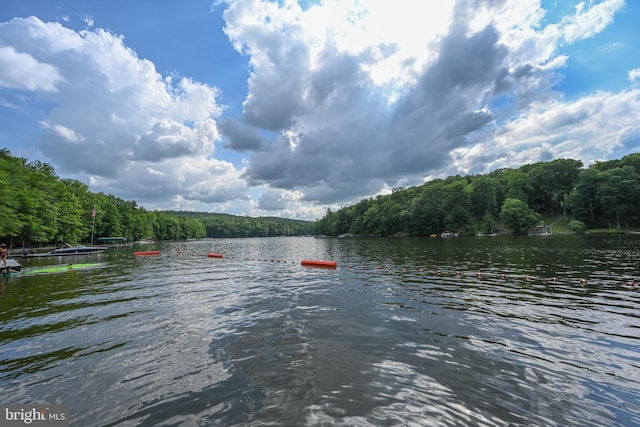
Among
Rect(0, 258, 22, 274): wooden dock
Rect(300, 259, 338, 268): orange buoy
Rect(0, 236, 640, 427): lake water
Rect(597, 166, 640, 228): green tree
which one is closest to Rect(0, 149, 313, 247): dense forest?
Rect(0, 258, 22, 274): wooden dock

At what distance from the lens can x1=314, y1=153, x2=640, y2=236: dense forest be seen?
103 m

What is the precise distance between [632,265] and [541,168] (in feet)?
446

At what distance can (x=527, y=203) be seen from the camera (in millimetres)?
135375

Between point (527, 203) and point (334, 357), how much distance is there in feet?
525

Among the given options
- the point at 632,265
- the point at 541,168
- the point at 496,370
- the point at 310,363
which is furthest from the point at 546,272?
the point at 541,168

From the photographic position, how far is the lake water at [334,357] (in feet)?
22.5

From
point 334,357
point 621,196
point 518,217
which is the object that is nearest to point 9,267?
point 334,357

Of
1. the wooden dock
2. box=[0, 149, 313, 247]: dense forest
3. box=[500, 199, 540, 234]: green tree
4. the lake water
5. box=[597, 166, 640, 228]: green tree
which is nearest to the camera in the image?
the lake water

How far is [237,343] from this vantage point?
440 inches

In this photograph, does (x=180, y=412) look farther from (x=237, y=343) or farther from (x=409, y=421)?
(x=409, y=421)

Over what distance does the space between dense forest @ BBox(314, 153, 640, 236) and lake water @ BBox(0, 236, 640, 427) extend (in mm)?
115565

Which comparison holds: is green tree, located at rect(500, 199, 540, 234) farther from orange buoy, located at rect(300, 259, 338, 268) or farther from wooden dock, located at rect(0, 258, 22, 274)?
wooden dock, located at rect(0, 258, 22, 274)

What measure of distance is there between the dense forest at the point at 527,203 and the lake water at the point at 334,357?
116 metres

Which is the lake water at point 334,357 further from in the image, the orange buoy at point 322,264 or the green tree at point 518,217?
the green tree at point 518,217
